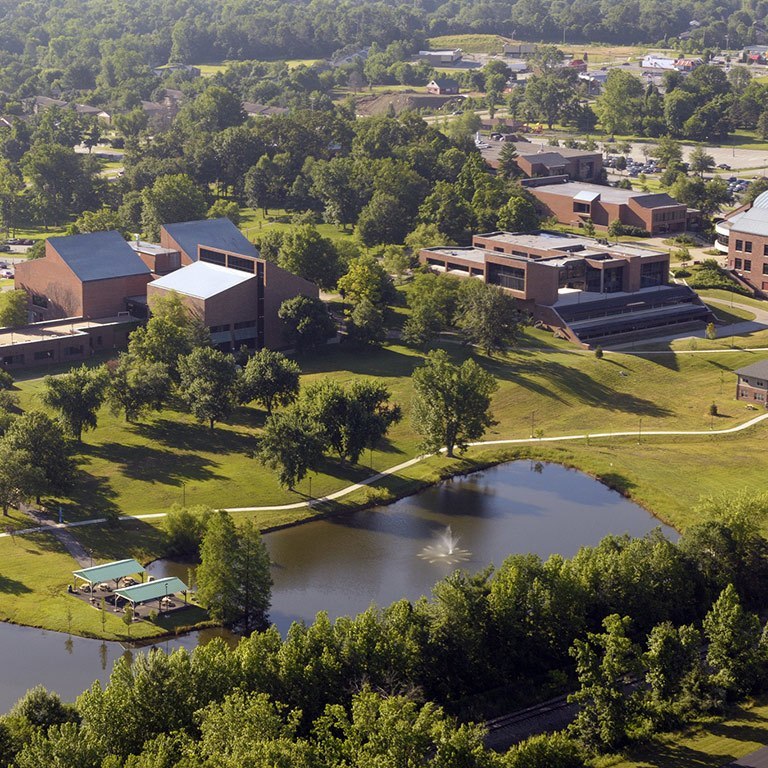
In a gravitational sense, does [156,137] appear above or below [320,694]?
above

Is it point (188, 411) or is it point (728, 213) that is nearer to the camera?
point (188, 411)

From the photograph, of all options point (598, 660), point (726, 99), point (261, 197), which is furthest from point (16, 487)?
point (726, 99)

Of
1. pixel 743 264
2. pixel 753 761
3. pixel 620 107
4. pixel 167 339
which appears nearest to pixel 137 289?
pixel 167 339

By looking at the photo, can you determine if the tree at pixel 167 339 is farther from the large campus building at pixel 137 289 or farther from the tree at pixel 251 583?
the tree at pixel 251 583

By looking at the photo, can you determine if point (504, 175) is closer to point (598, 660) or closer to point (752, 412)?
point (752, 412)

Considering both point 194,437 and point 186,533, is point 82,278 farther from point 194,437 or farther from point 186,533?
point 186,533

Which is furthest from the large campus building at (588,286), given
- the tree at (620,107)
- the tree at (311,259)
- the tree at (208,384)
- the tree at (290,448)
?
the tree at (620,107)
